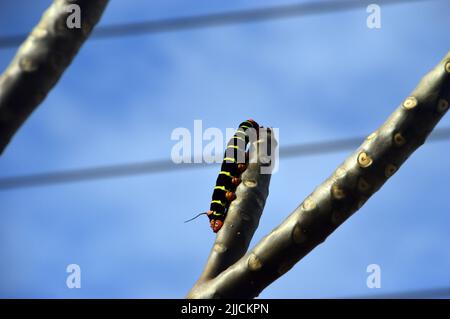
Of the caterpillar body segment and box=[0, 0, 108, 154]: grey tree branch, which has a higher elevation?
the caterpillar body segment

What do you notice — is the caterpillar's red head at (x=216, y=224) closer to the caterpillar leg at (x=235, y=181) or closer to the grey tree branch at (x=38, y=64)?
the caterpillar leg at (x=235, y=181)

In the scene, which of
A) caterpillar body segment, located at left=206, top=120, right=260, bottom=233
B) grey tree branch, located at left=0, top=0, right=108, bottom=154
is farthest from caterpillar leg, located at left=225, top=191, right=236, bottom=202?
grey tree branch, located at left=0, top=0, right=108, bottom=154

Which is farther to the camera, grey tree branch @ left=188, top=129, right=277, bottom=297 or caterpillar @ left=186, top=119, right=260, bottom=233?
caterpillar @ left=186, top=119, right=260, bottom=233

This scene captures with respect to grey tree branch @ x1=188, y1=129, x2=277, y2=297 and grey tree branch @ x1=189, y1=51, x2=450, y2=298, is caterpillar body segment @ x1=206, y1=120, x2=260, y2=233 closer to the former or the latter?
grey tree branch @ x1=188, y1=129, x2=277, y2=297

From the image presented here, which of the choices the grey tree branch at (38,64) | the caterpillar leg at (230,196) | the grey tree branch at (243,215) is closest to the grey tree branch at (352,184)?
the grey tree branch at (243,215)

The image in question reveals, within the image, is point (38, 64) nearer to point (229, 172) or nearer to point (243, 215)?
point (243, 215)
